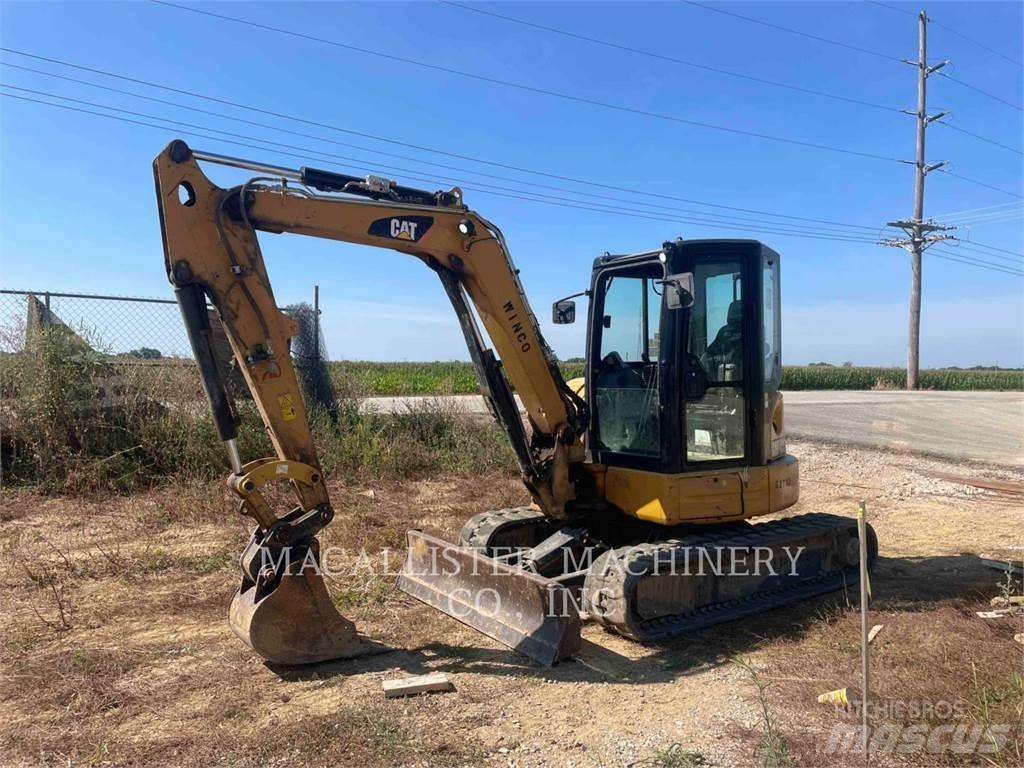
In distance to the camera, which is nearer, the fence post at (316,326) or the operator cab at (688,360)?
the operator cab at (688,360)

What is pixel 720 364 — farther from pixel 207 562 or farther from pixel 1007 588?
pixel 207 562

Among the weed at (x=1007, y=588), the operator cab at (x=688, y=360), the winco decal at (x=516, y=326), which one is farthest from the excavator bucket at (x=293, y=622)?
the weed at (x=1007, y=588)

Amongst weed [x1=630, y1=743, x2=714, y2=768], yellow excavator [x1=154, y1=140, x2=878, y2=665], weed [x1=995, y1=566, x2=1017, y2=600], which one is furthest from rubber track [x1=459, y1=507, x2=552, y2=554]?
weed [x1=995, y1=566, x2=1017, y2=600]

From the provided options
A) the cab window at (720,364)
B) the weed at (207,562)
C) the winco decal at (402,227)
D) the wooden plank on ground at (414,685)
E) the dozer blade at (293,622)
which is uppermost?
the winco decal at (402,227)

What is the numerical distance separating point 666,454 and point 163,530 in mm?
5245

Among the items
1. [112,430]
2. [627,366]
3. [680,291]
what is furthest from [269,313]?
[112,430]

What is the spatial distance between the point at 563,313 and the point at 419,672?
3177 mm

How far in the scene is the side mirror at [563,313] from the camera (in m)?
6.24

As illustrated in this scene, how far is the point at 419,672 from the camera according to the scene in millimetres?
4355

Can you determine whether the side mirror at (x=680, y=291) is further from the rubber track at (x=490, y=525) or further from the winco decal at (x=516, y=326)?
the rubber track at (x=490, y=525)

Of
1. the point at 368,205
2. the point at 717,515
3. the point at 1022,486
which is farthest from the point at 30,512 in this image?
the point at 1022,486

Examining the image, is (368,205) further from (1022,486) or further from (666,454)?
(1022,486)

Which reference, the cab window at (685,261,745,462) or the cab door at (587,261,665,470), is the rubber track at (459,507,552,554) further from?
the cab window at (685,261,745,462)

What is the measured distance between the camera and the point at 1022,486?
422 inches
